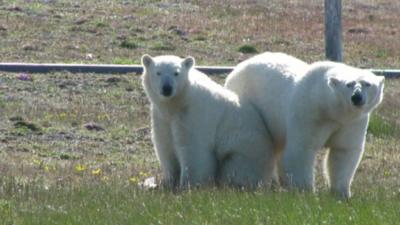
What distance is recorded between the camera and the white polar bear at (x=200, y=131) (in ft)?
41.4

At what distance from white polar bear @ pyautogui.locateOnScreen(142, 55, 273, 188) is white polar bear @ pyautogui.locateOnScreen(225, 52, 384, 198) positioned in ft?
1.02

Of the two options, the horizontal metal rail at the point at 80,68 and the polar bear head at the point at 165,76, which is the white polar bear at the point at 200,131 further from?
the horizontal metal rail at the point at 80,68

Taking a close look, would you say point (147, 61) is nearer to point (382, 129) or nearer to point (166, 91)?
point (166, 91)

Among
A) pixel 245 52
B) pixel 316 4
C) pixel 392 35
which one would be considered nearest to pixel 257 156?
pixel 245 52

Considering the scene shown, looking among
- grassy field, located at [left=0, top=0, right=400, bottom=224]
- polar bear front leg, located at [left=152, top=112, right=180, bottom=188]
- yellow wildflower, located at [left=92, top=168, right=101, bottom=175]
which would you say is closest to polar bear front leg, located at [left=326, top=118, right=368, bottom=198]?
grassy field, located at [left=0, top=0, right=400, bottom=224]

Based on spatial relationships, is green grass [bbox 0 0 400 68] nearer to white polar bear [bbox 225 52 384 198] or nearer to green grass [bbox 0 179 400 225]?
white polar bear [bbox 225 52 384 198]

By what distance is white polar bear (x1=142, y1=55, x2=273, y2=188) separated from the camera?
1263cm

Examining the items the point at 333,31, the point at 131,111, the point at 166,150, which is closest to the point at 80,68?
the point at 131,111

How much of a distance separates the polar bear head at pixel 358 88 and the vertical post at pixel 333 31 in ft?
40.0

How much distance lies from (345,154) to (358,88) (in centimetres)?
98

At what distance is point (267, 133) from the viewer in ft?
43.1

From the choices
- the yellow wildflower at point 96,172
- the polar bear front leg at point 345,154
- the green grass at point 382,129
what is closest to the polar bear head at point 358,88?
the polar bear front leg at point 345,154

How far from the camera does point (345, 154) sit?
40.3 feet

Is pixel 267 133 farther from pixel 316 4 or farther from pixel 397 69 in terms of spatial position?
pixel 316 4
